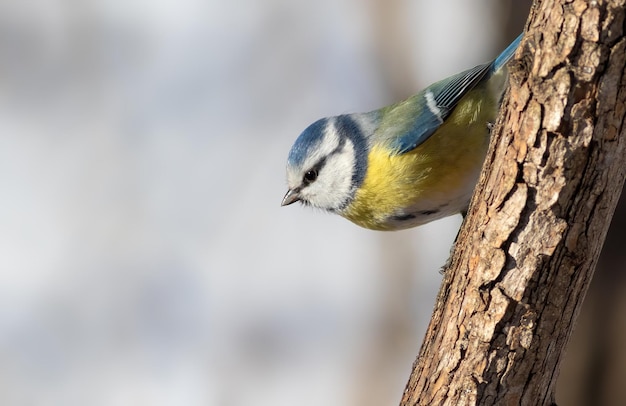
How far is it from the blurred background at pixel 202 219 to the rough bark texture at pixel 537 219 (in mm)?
2749

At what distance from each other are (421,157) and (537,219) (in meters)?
0.94

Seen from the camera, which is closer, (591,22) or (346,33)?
(591,22)

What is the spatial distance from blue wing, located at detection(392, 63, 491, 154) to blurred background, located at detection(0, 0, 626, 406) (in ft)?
5.98

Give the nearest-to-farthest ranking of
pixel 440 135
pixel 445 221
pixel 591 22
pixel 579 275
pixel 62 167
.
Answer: pixel 591 22
pixel 579 275
pixel 440 135
pixel 62 167
pixel 445 221

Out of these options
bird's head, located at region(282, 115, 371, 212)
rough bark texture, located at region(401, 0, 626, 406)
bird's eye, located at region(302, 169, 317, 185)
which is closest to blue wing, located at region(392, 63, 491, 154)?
bird's head, located at region(282, 115, 371, 212)

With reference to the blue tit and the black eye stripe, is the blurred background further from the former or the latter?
the blue tit

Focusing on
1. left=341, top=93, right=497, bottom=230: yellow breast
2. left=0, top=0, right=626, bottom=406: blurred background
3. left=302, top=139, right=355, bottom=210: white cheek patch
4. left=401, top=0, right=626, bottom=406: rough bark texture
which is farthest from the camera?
left=0, top=0, right=626, bottom=406: blurred background

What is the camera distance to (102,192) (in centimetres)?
430

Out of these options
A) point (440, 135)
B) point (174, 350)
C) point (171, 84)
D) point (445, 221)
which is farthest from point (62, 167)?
point (440, 135)

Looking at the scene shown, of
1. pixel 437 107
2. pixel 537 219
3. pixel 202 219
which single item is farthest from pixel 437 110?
pixel 202 219

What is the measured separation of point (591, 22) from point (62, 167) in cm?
389

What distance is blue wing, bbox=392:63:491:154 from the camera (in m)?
2.35

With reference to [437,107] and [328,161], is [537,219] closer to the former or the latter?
[437,107]

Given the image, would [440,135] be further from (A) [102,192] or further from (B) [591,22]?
(A) [102,192]
